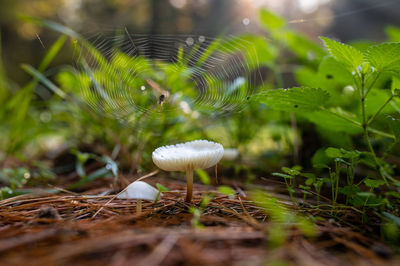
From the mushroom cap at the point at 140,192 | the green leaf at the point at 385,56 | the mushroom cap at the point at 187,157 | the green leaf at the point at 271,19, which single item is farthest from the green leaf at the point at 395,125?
the green leaf at the point at 271,19

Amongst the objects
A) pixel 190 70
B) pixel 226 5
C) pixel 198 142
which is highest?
pixel 226 5

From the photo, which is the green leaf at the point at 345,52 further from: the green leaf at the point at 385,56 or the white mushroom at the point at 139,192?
the white mushroom at the point at 139,192

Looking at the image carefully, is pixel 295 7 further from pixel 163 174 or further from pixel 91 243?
pixel 91 243

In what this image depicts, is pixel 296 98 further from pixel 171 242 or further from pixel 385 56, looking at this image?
pixel 171 242

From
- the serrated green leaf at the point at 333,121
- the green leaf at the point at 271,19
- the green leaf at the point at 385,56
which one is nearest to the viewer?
the green leaf at the point at 385,56

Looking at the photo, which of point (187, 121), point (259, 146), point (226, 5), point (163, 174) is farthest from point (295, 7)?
point (163, 174)

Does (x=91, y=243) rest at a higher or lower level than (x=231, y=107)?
lower
